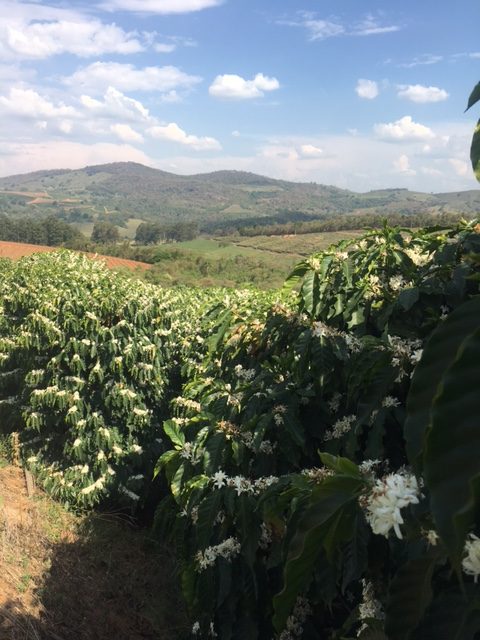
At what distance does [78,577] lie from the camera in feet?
19.6

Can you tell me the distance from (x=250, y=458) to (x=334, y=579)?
136cm

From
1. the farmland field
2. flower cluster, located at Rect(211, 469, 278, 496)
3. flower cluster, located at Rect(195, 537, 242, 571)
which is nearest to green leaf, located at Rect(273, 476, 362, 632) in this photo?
the farmland field

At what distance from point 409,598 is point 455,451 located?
471 mm

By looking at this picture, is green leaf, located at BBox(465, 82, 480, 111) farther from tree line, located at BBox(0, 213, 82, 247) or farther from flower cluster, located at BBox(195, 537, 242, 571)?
tree line, located at BBox(0, 213, 82, 247)

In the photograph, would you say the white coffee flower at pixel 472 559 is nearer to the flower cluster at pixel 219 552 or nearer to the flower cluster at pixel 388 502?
the flower cluster at pixel 388 502

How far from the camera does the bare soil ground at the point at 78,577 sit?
16.9 ft

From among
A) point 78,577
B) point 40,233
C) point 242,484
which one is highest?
point 40,233

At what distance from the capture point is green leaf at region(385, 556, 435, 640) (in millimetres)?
868

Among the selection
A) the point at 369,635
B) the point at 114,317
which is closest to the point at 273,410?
the point at 369,635

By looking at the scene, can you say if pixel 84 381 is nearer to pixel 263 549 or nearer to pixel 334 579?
pixel 263 549

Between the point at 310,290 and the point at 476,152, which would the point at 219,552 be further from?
the point at 476,152

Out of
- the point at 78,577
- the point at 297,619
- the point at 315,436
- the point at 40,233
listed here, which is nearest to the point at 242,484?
the point at 315,436

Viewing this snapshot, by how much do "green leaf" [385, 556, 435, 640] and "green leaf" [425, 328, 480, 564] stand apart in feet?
1.21

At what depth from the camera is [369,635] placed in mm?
1243
